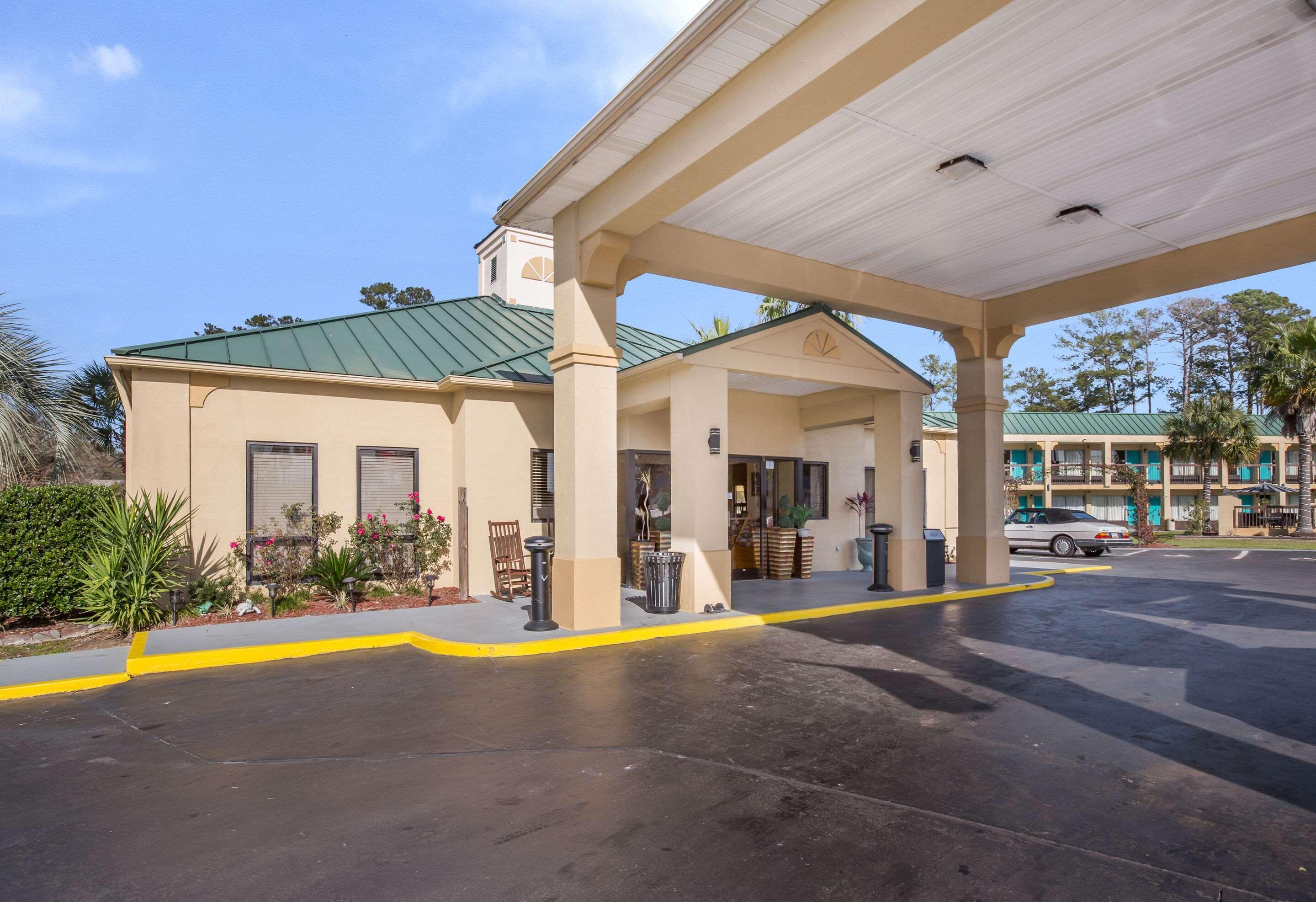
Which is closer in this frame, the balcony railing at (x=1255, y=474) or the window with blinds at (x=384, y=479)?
the window with blinds at (x=384, y=479)

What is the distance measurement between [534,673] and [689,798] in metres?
3.28

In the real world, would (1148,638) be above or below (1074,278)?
below

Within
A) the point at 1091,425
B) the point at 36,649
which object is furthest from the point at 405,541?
the point at 1091,425

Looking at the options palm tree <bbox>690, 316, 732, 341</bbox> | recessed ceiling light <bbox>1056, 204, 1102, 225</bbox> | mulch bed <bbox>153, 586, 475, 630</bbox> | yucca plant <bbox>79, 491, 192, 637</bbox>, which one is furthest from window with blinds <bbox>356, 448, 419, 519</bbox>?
palm tree <bbox>690, 316, 732, 341</bbox>

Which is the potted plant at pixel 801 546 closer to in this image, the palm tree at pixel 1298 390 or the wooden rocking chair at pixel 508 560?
the wooden rocking chair at pixel 508 560

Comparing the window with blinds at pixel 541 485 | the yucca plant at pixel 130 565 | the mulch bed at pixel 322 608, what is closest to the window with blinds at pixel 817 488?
the window with blinds at pixel 541 485

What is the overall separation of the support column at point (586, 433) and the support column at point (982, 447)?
7490 mm

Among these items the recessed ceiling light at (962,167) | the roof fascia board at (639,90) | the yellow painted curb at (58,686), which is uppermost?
the roof fascia board at (639,90)

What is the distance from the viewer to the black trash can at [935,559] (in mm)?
13234

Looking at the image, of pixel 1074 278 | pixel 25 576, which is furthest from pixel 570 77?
pixel 25 576

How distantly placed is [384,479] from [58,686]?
18.0 feet

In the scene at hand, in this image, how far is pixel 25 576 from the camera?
924cm

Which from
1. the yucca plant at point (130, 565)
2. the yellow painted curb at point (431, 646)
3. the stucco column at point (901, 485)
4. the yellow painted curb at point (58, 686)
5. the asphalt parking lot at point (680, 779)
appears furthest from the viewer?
the stucco column at point (901, 485)

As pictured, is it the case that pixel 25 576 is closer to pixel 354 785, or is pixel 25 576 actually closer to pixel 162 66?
pixel 354 785
